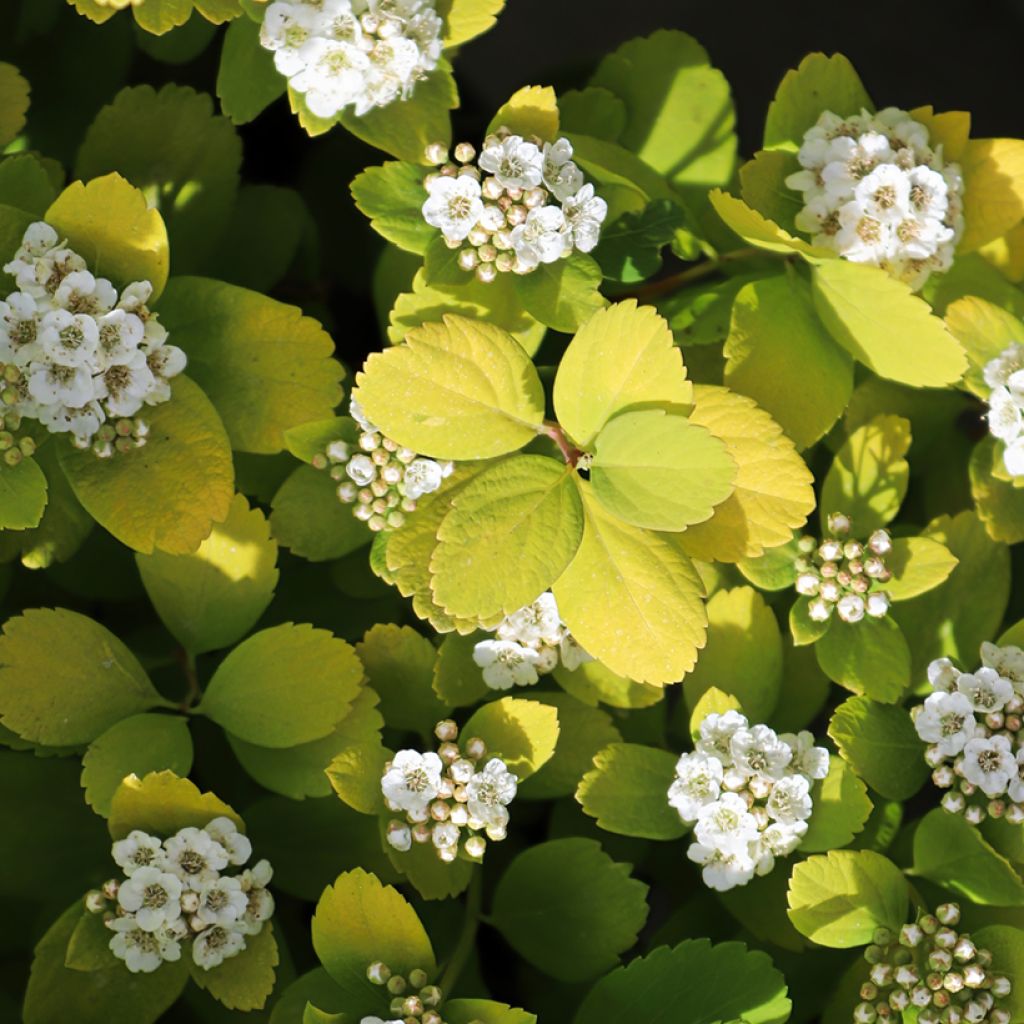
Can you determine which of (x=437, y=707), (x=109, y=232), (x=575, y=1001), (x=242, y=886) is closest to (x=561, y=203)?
(x=109, y=232)

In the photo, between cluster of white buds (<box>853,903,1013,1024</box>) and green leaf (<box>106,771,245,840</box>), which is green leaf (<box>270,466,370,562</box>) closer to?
green leaf (<box>106,771,245,840</box>)

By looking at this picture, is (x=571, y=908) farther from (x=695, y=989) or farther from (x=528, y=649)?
(x=528, y=649)

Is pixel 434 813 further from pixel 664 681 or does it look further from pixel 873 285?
pixel 873 285

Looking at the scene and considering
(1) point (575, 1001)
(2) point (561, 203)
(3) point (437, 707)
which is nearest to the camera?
(2) point (561, 203)

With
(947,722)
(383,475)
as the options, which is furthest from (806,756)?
(383,475)

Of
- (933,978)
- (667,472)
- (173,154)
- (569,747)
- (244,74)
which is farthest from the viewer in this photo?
(173,154)

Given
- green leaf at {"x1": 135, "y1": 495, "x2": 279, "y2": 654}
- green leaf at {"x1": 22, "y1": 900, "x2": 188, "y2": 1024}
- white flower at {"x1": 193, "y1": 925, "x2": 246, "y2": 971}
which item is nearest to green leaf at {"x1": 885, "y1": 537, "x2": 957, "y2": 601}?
green leaf at {"x1": 135, "y1": 495, "x2": 279, "y2": 654}
